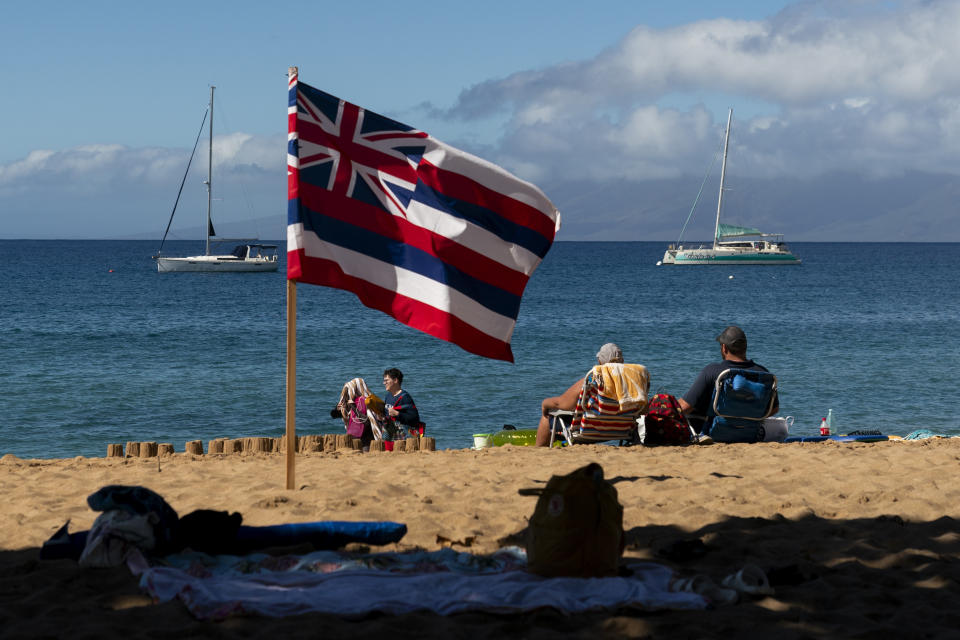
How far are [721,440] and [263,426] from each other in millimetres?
10698

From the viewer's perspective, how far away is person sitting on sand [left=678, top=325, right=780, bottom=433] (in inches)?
347

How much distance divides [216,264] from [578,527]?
75.9 metres

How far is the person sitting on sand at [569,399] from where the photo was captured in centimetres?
888

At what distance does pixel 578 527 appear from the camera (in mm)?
4430

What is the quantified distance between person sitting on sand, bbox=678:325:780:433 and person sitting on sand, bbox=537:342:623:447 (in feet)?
2.63

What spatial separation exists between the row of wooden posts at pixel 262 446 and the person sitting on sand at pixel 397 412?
34cm

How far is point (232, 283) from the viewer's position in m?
72.5

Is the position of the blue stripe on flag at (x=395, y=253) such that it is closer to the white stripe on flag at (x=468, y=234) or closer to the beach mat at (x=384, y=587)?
the white stripe on flag at (x=468, y=234)

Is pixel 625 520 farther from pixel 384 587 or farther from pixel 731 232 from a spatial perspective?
pixel 731 232

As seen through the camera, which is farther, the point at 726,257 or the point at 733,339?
the point at 726,257

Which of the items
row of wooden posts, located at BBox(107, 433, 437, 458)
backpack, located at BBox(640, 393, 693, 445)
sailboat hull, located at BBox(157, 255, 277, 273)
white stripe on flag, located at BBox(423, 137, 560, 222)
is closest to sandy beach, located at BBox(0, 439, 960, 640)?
row of wooden posts, located at BBox(107, 433, 437, 458)

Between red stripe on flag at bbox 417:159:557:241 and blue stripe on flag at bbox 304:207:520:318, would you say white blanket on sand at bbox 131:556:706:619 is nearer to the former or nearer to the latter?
blue stripe on flag at bbox 304:207:520:318

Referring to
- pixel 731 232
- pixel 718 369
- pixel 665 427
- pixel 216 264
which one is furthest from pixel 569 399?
pixel 731 232

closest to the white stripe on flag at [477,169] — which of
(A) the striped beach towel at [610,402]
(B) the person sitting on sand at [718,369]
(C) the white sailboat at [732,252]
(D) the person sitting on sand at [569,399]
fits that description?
(D) the person sitting on sand at [569,399]
